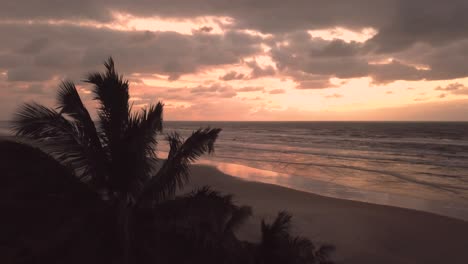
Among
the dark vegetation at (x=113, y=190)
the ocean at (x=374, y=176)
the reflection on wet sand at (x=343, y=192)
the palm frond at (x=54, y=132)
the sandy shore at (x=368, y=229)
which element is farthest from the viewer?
the ocean at (x=374, y=176)

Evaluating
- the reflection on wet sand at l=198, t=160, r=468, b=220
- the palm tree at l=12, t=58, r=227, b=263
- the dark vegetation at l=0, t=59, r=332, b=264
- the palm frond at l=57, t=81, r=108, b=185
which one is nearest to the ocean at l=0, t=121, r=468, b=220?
the reflection on wet sand at l=198, t=160, r=468, b=220

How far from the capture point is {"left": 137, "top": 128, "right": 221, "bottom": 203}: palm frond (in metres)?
5.27

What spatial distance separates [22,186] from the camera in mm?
7684

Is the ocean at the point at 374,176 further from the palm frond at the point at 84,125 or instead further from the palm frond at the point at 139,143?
the palm frond at the point at 84,125

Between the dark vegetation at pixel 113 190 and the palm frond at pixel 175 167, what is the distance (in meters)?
0.02

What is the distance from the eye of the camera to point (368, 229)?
1217 centimetres

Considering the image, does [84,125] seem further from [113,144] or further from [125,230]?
[125,230]

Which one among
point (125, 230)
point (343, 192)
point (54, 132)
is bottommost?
point (343, 192)

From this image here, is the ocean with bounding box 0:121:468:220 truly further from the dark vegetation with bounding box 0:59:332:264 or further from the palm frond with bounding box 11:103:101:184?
the palm frond with bounding box 11:103:101:184

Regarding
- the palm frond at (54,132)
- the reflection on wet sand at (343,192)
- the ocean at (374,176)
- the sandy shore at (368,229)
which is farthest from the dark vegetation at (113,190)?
the ocean at (374,176)

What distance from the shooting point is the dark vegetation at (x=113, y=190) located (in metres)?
4.96

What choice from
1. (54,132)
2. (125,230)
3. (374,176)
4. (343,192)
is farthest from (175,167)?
(374,176)

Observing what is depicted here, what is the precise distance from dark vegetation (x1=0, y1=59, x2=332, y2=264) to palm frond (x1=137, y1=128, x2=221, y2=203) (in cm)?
2

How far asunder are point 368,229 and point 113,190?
10.1 meters
